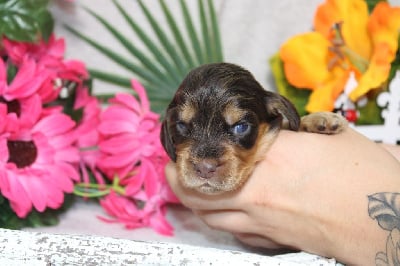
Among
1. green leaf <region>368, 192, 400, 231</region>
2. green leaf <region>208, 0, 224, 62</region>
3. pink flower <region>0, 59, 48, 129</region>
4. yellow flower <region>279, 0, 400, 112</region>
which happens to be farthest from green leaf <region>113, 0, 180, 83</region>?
green leaf <region>368, 192, 400, 231</region>

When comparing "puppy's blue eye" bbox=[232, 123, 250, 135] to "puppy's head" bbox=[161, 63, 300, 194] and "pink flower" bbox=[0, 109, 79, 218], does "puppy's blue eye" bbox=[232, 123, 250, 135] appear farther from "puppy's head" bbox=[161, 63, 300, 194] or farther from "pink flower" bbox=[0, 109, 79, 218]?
"pink flower" bbox=[0, 109, 79, 218]

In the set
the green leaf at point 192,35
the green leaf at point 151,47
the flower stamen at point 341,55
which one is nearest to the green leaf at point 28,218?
the green leaf at point 151,47

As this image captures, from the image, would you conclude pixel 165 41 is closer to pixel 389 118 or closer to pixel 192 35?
pixel 192 35

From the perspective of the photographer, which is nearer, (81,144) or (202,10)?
(81,144)

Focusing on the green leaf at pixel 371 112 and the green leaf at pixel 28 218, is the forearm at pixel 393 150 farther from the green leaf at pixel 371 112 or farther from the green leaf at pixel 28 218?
the green leaf at pixel 28 218

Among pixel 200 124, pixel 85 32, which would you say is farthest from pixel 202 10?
pixel 200 124

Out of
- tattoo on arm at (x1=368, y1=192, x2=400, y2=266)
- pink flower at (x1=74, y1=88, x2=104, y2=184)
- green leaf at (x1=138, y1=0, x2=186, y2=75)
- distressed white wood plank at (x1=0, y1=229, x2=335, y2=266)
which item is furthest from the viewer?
green leaf at (x1=138, y1=0, x2=186, y2=75)

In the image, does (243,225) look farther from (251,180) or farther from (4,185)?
(4,185)
